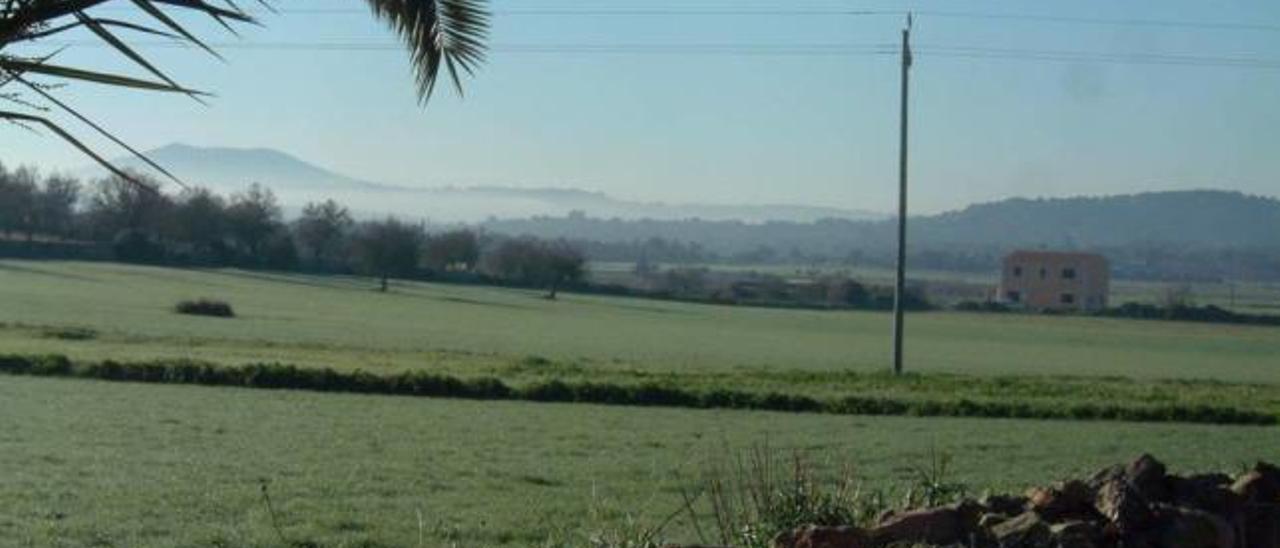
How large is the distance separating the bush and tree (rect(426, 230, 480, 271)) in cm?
4929

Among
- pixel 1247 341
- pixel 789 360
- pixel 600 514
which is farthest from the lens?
pixel 1247 341

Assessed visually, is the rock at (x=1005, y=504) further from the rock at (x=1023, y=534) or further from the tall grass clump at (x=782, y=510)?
the tall grass clump at (x=782, y=510)

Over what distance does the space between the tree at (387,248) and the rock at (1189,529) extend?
10280 cm

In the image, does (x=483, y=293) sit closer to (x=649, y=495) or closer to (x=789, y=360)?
(x=789, y=360)

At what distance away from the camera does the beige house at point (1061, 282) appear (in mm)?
116750

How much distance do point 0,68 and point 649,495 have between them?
11524mm

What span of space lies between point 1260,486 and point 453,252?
4529 inches

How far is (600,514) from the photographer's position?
12.8 m

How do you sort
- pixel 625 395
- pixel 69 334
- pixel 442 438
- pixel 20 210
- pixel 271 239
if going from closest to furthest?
pixel 442 438
pixel 625 395
pixel 69 334
pixel 20 210
pixel 271 239

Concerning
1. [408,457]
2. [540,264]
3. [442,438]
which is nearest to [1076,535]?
[408,457]

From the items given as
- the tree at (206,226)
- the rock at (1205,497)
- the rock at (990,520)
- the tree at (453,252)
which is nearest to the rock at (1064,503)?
the rock at (990,520)

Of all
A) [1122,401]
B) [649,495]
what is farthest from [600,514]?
[1122,401]

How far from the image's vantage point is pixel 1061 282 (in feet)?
391

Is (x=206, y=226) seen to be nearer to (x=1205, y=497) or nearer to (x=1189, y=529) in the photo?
(x=1205, y=497)
